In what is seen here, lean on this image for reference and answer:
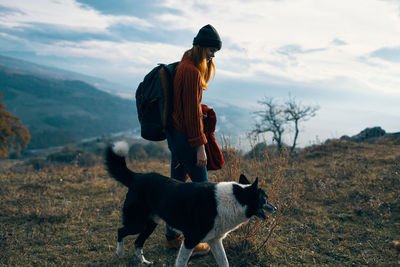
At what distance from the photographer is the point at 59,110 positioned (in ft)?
523

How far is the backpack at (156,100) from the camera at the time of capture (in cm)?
302

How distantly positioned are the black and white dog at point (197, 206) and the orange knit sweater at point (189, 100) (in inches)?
22.2

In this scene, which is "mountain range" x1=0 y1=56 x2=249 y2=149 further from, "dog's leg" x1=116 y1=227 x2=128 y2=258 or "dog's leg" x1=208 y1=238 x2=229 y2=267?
"dog's leg" x1=208 y1=238 x2=229 y2=267

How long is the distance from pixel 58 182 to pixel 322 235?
251 inches

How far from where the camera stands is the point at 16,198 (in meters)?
5.69

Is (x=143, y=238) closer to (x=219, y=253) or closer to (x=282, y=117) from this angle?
(x=219, y=253)

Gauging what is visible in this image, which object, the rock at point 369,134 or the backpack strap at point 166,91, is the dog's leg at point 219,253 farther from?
the rock at point 369,134

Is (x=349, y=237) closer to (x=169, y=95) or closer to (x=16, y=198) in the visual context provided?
(x=169, y=95)

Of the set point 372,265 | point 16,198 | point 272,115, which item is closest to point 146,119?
point 372,265

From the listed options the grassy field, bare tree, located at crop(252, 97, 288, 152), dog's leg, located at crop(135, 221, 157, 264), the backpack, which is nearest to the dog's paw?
the grassy field

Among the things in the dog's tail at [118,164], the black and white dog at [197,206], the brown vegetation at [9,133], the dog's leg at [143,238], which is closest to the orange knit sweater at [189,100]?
the black and white dog at [197,206]

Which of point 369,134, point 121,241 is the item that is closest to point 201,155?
point 121,241

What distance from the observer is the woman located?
2.84 metres

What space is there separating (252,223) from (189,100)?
7.50 feet
